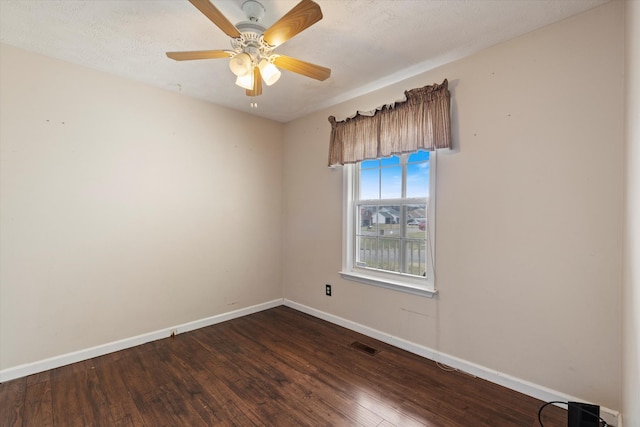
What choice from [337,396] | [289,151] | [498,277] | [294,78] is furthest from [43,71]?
[498,277]

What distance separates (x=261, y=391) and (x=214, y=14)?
2.37 metres

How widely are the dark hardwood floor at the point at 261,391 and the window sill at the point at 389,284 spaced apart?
559 mm

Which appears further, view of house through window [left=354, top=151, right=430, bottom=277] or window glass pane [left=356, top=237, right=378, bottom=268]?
window glass pane [left=356, top=237, right=378, bottom=268]

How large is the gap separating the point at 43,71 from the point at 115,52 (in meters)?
0.62

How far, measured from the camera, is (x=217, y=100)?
320 cm

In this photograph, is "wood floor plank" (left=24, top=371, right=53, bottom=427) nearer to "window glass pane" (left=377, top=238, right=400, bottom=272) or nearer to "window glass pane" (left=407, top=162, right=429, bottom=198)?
"window glass pane" (left=377, top=238, right=400, bottom=272)

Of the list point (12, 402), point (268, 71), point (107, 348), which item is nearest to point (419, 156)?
point (268, 71)

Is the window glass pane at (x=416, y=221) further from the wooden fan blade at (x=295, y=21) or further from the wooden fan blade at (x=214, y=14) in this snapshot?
the wooden fan blade at (x=214, y=14)

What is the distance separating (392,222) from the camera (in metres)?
2.86

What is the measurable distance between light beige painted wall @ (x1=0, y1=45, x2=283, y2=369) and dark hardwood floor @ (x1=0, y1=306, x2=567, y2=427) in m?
0.43

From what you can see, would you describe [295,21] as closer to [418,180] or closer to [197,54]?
[197,54]

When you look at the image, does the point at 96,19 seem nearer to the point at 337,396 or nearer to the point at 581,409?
the point at 337,396

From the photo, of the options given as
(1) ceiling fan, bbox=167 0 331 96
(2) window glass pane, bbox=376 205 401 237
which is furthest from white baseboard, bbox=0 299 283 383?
(1) ceiling fan, bbox=167 0 331 96

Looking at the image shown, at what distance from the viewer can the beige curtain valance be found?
2336 millimetres
